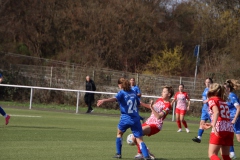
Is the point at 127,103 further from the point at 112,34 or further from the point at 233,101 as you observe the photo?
the point at 112,34

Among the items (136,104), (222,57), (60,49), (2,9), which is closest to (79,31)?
(60,49)

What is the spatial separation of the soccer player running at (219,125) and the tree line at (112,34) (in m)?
28.5

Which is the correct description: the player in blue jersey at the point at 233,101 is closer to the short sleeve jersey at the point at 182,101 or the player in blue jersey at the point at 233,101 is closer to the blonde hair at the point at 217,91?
the blonde hair at the point at 217,91

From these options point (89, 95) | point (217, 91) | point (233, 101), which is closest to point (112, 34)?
point (89, 95)

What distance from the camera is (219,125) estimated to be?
8.77 meters

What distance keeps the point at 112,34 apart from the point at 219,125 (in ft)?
103

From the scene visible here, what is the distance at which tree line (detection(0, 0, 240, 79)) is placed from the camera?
3909 cm

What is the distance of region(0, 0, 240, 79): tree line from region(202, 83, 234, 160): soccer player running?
2848 centimetres

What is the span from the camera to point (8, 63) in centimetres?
3469

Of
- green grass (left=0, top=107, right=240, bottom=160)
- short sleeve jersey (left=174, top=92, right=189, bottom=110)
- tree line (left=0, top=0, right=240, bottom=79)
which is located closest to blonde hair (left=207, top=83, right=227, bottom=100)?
green grass (left=0, top=107, right=240, bottom=160)

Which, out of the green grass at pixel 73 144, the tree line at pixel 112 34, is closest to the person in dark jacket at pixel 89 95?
the tree line at pixel 112 34

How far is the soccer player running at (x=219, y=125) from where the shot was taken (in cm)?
866

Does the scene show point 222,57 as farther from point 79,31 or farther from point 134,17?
point 79,31

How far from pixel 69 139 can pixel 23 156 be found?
3.61 meters
